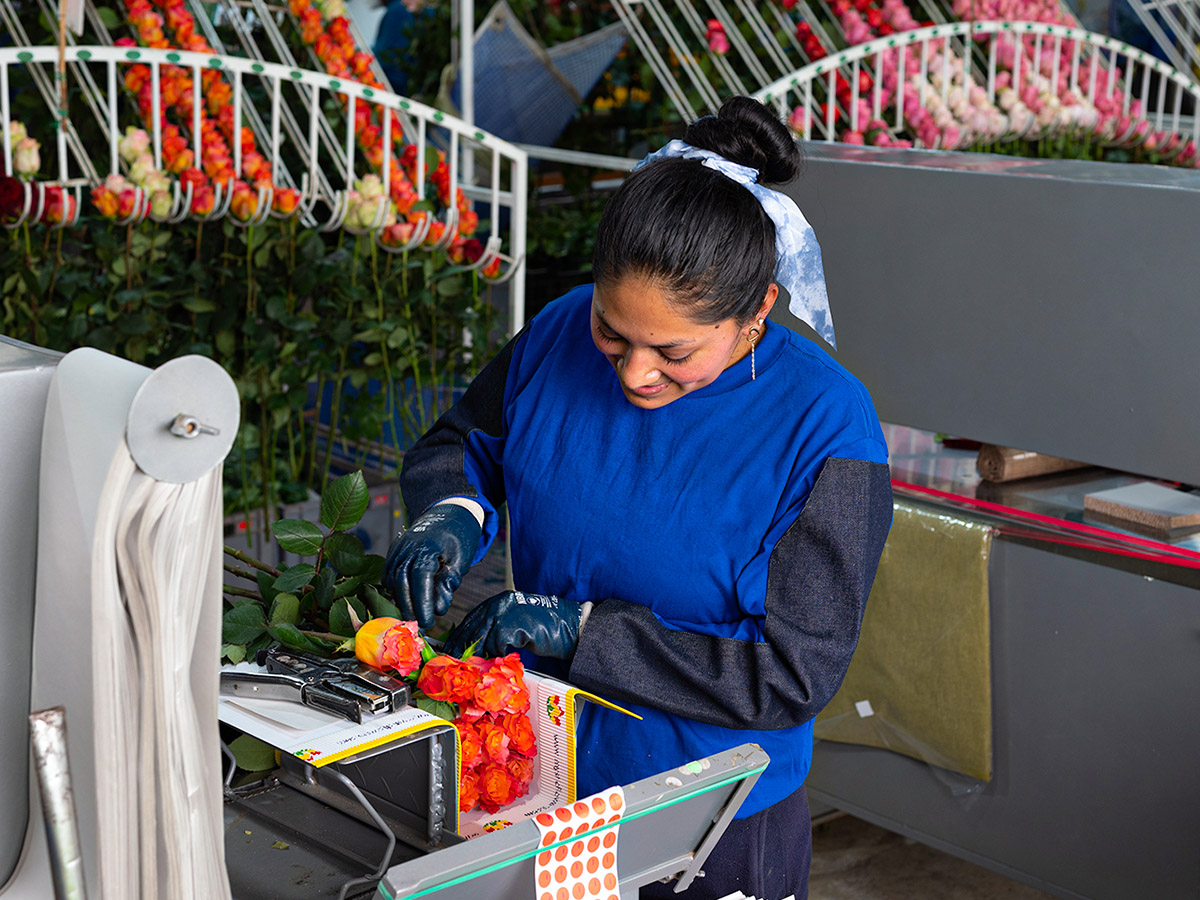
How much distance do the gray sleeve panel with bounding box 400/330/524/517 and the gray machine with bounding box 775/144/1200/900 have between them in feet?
3.41

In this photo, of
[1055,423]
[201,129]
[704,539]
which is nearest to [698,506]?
[704,539]

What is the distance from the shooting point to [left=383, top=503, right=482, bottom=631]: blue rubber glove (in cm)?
132

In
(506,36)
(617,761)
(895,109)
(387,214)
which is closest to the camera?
(617,761)

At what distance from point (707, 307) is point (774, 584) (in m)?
0.29

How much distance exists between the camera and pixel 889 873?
2.88 metres

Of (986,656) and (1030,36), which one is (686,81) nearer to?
(1030,36)

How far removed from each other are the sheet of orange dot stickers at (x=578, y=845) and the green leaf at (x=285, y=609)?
579 mm

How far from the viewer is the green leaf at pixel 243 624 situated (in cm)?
127

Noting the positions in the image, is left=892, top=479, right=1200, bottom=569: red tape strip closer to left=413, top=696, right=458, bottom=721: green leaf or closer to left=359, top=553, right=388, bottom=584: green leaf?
left=359, top=553, right=388, bottom=584: green leaf

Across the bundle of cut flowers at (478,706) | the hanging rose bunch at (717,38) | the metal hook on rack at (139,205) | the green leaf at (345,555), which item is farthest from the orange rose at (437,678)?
the hanging rose bunch at (717,38)

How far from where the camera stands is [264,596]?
1.44 metres

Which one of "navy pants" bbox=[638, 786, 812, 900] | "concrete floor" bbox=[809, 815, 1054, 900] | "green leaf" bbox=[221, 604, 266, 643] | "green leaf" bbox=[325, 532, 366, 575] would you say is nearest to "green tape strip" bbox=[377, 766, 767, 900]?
"navy pants" bbox=[638, 786, 812, 900]

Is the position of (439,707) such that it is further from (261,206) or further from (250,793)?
(261,206)

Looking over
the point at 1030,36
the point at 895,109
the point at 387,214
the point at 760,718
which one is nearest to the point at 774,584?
the point at 760,718
